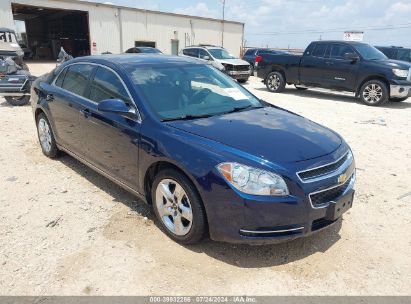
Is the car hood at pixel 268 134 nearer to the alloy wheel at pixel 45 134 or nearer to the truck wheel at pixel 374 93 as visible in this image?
the alloy wheel at pixel 45 134

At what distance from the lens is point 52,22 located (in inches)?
1544

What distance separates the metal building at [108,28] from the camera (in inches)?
1017

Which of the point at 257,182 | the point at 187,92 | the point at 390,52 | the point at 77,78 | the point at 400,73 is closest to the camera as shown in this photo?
the point at 257,182

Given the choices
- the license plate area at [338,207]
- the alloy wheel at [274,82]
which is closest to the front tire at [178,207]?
the license plate area at [338,207]

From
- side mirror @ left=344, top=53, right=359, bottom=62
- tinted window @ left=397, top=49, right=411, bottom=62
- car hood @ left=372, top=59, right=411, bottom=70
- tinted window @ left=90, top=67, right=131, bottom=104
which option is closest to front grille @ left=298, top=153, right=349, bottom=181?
tinted window @ left=90, top=67, right=131, bottom=104

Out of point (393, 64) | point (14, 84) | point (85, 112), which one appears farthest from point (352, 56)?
point (14, 84)

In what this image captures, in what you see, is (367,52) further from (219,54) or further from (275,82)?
(219,54)

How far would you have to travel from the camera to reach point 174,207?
10.9 ft

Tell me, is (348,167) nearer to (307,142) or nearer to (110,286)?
(307,142)

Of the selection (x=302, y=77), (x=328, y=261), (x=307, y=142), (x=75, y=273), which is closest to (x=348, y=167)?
(x=307, y=142)

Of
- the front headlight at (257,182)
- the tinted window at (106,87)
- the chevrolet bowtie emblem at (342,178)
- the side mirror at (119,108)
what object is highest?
the tinted window at (106,87)

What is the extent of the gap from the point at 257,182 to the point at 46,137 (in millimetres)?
3979

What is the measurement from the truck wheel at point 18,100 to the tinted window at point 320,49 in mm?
9253

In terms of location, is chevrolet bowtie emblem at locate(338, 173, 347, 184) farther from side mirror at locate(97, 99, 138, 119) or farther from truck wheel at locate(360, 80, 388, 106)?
truck wheel at locate(360, 80, 388, 106)
